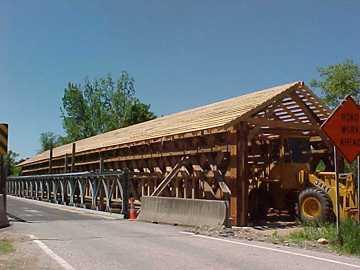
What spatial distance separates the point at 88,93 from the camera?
88625 millimetres

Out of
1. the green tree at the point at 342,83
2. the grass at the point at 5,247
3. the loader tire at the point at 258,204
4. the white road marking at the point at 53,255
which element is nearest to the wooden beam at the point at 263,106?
the loader tire at the point at 258,204

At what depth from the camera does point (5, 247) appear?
11.7 meters

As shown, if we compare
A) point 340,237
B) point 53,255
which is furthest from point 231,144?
point 53,255

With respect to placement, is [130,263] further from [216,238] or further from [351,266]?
[216,238]

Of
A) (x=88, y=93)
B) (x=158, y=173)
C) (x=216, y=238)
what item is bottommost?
(x=216, y=238)

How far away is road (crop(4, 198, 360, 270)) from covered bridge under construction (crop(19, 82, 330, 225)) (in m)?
3.80

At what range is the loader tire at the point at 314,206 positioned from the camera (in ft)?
53.8

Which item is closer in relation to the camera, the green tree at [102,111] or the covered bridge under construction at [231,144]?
the covered bridge under construction at [231,144]

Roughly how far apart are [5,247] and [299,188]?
1095 cm

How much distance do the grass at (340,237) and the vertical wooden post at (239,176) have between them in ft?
11.5

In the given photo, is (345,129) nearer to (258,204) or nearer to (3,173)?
(258,204)

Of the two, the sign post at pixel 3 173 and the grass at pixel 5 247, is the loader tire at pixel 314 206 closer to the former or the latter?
the grass at pixel 5 247

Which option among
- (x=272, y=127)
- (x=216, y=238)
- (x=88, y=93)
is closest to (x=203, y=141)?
(x=272, y=127)

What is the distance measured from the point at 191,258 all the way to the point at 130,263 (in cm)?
131
